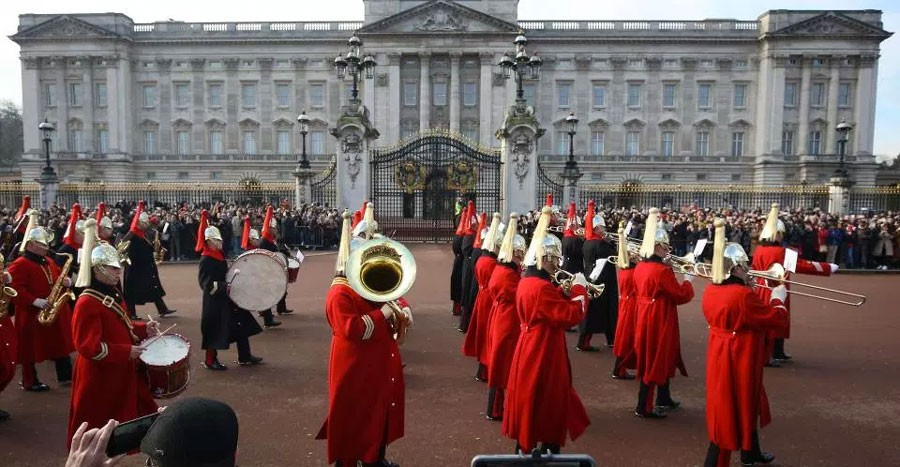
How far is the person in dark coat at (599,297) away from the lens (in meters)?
9.09

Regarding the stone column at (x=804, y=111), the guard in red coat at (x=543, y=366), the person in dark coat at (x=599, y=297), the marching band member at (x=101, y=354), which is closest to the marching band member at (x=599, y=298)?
the person in dark coat at (x=599, y=297)

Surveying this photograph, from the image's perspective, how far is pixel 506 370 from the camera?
20.2 ft

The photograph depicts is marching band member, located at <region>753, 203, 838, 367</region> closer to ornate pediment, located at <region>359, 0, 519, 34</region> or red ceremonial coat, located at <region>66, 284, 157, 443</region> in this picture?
red ceremonial coat, located at <region>66, 284, 157, 443</region>

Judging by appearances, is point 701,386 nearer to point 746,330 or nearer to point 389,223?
point 746,330

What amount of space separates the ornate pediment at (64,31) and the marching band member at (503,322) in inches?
2296

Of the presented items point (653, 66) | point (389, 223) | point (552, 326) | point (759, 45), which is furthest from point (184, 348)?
point (759, 45)

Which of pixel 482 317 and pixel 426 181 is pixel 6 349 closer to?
pixel 482 317

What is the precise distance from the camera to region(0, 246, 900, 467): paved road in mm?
5583

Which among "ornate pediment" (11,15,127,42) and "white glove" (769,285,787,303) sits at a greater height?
"ornate pediment" (11,15,127,42)

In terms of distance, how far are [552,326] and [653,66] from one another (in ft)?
178

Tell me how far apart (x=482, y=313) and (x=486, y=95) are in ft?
155

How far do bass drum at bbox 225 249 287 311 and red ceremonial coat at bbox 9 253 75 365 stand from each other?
204 centimetres

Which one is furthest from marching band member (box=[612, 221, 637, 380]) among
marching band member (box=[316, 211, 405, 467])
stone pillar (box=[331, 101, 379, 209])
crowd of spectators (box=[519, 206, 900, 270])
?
stone pillar (box=[331, 101, 379, 209])

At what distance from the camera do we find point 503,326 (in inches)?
245
